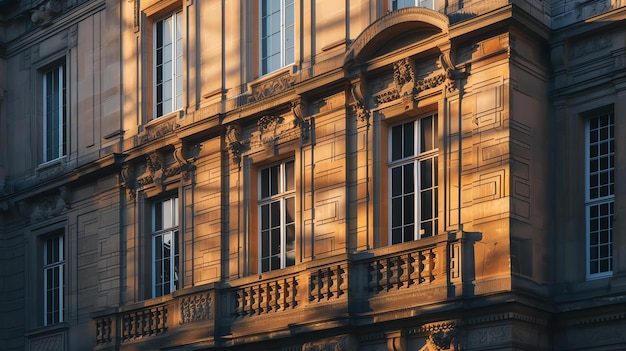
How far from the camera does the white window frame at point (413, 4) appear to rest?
20703 mm

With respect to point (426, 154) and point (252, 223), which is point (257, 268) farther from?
point (426, 154)

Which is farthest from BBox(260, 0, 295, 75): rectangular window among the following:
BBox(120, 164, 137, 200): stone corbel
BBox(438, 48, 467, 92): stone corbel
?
BBox(438, 48, 467, 92): stone corbel

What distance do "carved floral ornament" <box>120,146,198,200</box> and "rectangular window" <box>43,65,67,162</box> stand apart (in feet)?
11.2

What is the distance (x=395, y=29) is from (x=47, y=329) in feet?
36.2

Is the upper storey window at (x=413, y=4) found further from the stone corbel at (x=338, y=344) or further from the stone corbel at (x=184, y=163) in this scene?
the stone corbel at (x=338, y=344)

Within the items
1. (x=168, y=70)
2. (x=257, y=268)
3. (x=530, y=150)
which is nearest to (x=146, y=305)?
(x=257, y=268)

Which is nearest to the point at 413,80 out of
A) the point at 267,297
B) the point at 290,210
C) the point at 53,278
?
the point at 290,210

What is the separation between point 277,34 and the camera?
23578mm

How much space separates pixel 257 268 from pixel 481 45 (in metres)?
6.12

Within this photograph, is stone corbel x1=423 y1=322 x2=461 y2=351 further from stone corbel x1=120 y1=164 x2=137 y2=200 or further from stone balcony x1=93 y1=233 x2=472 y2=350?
stone corbel x1=120 y1=164 x2=137 y2=200

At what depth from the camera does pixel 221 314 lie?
22.9 meters

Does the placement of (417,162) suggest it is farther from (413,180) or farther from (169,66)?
(169,66)

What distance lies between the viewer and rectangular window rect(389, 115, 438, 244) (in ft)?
66.4

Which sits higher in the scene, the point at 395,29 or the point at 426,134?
the point at 395,29
